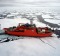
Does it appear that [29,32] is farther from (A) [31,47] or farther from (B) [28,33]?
(A) [31,47]

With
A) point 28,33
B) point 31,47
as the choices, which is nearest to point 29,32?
point 28,33

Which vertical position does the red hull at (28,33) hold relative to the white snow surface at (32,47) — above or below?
above

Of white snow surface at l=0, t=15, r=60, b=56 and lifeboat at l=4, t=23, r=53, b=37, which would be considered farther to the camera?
lifeboat at l=4, t=23, r=53, b=37

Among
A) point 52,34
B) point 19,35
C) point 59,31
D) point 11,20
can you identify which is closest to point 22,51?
point 19,35

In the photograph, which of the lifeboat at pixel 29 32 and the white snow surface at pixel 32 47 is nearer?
the white snow surface at pixel 32 47

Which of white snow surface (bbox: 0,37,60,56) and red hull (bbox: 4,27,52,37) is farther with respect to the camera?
red hull (bbox: 4,27,52,37)

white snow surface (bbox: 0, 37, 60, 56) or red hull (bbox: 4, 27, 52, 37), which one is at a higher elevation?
red hull (bbox: 4, 27, 52, 37)

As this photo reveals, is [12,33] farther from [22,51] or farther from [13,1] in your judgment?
[13,1]

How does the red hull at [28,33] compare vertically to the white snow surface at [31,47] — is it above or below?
above

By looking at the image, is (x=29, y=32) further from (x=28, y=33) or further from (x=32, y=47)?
(x=32, y=47)

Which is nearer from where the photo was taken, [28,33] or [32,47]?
[32,47]

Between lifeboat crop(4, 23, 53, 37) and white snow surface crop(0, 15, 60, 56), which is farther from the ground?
lifeboat crop(4, 23, 53, 37)
